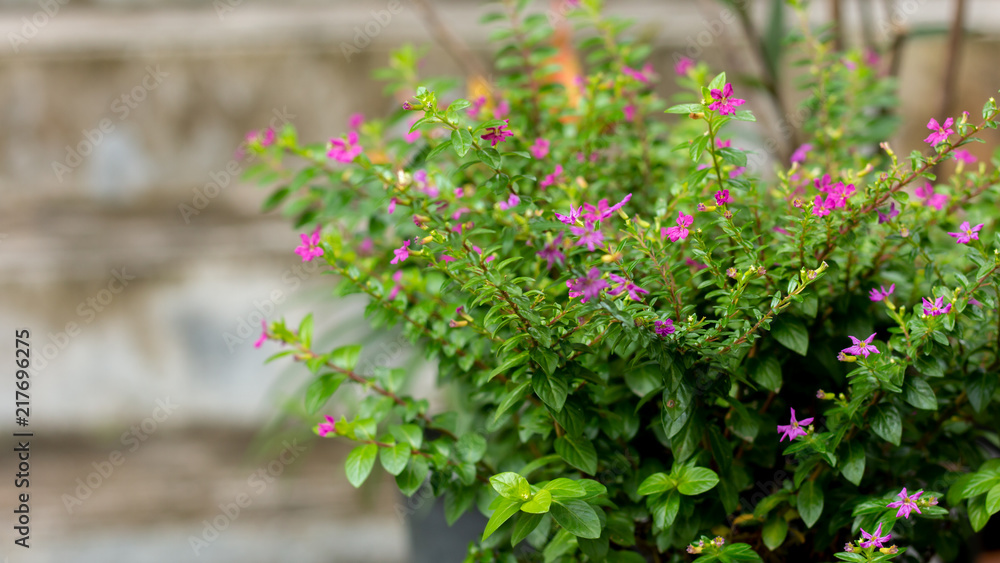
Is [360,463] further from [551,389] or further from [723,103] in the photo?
[723,103]

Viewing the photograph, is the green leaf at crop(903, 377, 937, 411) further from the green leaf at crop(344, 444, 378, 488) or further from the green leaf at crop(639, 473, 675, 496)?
the green leaf at crop(344, 444, 378, 488)

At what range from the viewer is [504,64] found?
0.64 metres

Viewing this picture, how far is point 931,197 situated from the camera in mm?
525

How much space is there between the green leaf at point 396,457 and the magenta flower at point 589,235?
161mm

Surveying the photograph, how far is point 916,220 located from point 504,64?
0.34 m

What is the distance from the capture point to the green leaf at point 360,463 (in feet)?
1.42

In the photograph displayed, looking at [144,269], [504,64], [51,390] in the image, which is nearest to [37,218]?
[144,269]

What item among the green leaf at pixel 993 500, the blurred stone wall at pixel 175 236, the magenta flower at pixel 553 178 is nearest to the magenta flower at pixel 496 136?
the magenta flower at pixel 553 178

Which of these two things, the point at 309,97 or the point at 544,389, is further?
the point at 309,97

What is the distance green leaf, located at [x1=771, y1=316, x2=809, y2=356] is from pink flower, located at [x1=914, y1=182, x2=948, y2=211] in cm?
15

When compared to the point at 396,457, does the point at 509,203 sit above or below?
above

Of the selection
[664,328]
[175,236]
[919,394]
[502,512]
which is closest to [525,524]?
[502,512]

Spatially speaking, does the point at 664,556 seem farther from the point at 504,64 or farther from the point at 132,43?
the point at 132,43

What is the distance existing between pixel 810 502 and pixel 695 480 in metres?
0.08
